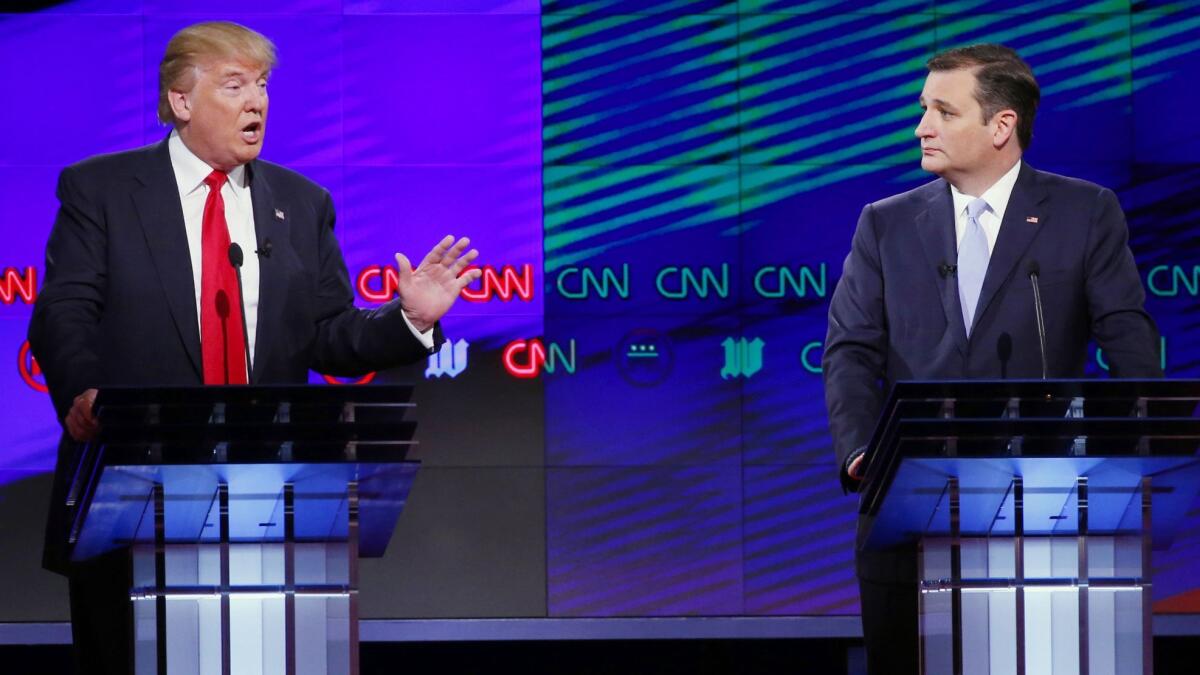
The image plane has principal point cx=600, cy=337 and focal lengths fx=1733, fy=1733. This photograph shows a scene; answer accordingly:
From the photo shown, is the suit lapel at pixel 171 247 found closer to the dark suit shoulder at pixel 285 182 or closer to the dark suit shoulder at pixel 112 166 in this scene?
the dark suit shoulder at pixel 112 166

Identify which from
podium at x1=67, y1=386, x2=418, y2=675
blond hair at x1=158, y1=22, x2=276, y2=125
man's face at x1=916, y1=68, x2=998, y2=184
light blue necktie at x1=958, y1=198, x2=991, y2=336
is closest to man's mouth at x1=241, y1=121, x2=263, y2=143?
blond hair at x1=158, y1=22, x2=276, y2=125

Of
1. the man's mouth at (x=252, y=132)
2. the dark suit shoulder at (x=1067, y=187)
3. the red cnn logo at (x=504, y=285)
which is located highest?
the man's mouth at (x=252, y=132)

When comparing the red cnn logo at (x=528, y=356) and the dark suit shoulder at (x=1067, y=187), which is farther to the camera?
the red cnn logo at (x=528, y=356)

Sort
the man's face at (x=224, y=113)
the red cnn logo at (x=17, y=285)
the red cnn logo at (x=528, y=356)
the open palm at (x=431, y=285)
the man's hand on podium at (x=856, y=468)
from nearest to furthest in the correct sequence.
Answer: the man's hand on podium at (x=856, y=468) → the open palm at (x=431, y=285) → the man's face at (x=224, y=113) → the red cnn logo at (x=17, y=285) → the red cnn logo at (x=528, y=356)

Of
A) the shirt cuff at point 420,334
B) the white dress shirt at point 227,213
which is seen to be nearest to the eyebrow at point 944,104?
the shirt cuff at point 420,334

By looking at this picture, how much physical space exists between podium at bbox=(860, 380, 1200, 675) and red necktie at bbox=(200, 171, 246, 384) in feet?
3.87

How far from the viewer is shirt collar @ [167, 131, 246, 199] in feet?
10.7

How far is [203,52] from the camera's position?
10.8 feet

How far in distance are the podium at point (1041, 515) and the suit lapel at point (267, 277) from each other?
114 centimetres

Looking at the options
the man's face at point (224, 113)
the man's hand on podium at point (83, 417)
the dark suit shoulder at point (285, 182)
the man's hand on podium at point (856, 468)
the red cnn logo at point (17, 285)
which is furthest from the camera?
the red cnn logo at point (17, 285)

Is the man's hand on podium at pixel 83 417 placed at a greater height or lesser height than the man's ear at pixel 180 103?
lesser

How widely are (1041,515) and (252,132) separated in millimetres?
1586

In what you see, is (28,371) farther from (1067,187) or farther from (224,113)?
(1067,187)

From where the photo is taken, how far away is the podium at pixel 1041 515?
2.59m
